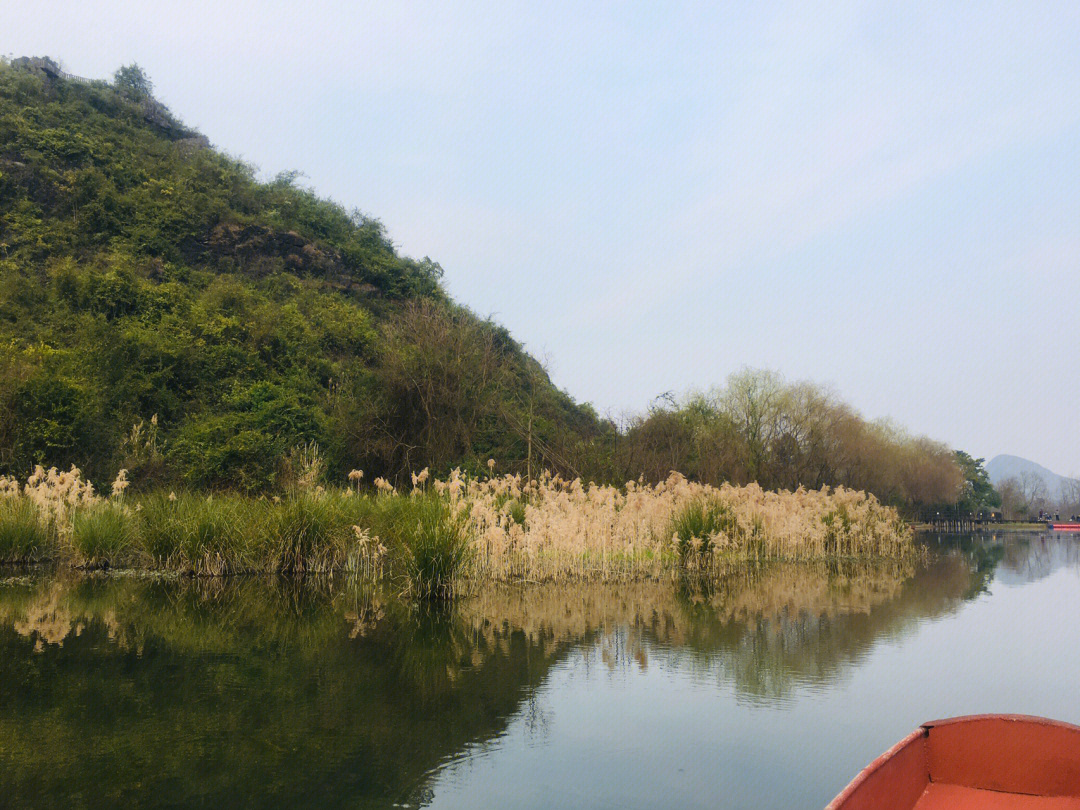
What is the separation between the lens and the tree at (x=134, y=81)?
1982 inches

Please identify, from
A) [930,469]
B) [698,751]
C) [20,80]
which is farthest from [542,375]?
[698,751]

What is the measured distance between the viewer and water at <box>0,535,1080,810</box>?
15.5ft

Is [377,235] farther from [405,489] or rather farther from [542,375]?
[405,489]

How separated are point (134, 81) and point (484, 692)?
55736mm

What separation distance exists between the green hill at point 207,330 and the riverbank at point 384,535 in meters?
6.70

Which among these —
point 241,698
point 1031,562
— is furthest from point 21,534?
point 1031,562

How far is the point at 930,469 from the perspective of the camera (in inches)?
1815

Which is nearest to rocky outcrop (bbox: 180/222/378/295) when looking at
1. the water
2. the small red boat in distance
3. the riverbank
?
the riverbank

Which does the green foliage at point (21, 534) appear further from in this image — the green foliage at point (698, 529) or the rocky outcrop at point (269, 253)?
the rocky outcrop at point (269, 253)

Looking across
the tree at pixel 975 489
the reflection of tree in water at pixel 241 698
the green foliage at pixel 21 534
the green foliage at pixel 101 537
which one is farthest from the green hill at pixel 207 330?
the tree at pixel 975 489

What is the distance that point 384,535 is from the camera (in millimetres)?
12852

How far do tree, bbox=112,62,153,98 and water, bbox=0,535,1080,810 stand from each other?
155ft

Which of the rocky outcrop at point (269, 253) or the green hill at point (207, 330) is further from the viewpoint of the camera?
the rocky outcrop at point (269, 253)

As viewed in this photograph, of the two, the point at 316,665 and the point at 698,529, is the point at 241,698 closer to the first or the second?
the point at 316,665
